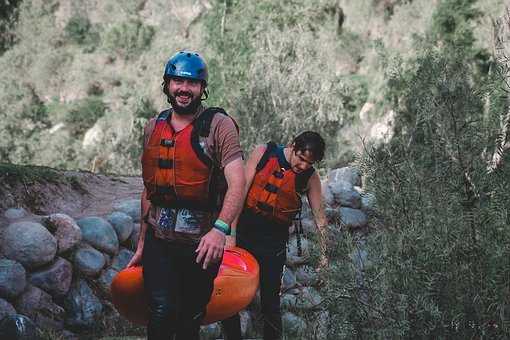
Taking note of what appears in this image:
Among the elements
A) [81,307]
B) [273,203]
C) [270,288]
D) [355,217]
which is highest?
[273,203]

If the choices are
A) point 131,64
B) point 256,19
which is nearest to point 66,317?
point 256,19

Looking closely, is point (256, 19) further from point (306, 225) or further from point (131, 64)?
point (131, 64)

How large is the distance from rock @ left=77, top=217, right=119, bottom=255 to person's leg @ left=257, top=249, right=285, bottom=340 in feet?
8.60

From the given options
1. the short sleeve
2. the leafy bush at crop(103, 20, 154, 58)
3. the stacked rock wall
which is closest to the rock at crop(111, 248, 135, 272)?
the stacked rock wall

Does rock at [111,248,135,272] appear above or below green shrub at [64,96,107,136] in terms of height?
below

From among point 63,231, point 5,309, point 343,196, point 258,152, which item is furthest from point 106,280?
point 343,196

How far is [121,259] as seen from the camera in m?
7.26

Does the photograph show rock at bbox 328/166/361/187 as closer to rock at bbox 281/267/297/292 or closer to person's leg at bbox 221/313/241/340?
rock at bbox 281/267/297/292

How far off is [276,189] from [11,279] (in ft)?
8.69

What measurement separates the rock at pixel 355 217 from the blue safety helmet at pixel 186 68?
584 centimetres

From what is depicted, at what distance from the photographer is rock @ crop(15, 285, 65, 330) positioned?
5922mm

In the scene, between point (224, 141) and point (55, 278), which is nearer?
point (224, 141)

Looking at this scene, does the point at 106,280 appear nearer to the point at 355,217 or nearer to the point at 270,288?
the point at 270,288

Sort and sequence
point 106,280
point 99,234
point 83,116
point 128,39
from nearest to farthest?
point 106,280
point 99,234
point 83,116
point 128,39
